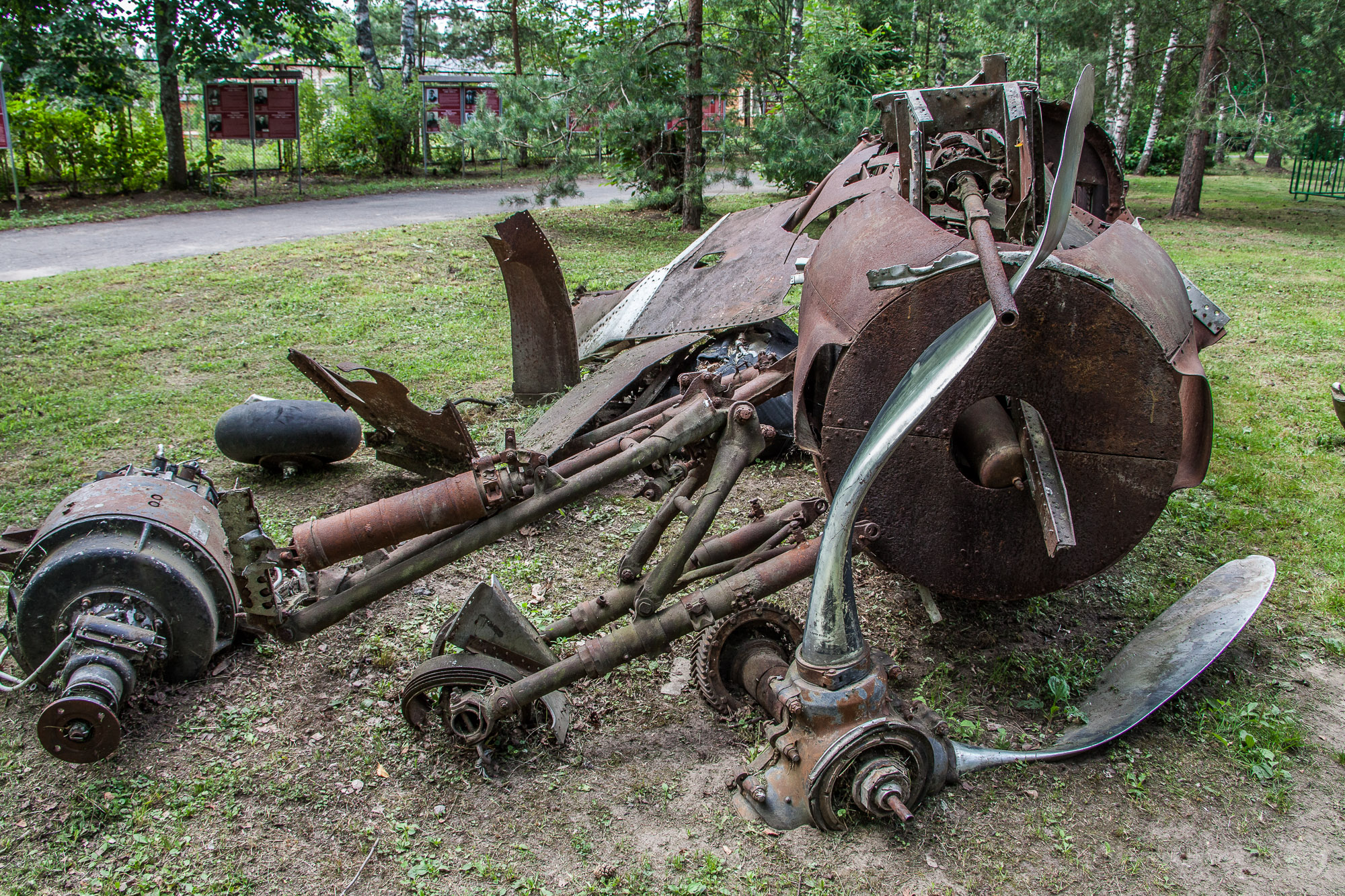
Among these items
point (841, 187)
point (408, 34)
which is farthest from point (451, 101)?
point (841, 187)

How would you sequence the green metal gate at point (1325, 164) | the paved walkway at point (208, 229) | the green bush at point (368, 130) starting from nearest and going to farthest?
the paved walkway at point (208, 229)
the green metal gate at point (1325, 164)
the green bush at point (368, 130)

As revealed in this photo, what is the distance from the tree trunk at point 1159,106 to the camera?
55.9 feet

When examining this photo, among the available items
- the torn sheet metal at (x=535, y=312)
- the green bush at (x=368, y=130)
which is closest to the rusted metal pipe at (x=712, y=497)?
the torn sheet metal at (x=535, y=312)

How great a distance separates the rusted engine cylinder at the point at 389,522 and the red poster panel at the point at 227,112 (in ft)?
55.1

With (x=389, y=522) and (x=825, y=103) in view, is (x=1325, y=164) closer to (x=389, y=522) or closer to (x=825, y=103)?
(x=825, y=103)

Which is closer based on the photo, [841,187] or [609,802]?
[609,802]

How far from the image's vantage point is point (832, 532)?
Result: 2.70 metres

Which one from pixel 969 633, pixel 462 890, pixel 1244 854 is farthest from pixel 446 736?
pixel 1244 854

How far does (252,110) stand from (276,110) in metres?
0.50

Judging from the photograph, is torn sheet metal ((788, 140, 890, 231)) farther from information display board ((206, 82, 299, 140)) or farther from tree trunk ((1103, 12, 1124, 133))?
information display board ((206, 82, 299, 140))

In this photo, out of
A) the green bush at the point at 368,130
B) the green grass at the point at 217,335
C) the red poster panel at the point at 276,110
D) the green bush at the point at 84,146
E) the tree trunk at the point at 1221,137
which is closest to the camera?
the green grass at the point at 217,335

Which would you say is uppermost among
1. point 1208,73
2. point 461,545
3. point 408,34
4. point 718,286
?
point 408,34

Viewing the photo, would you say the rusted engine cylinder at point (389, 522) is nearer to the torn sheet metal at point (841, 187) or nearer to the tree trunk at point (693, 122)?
the torn sheet metal at point (841, 187)

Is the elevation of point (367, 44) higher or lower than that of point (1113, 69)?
higher
